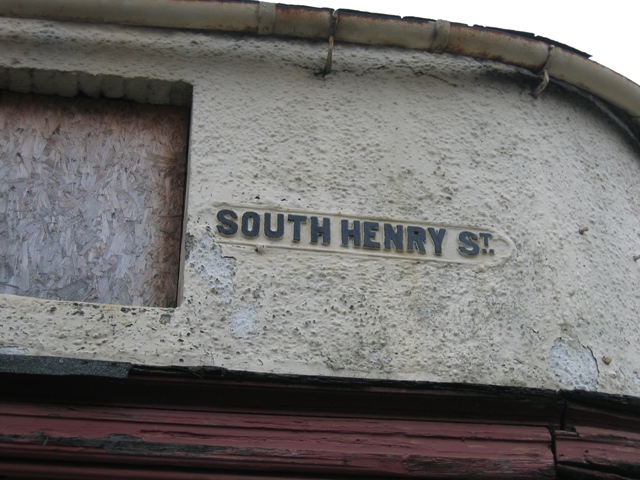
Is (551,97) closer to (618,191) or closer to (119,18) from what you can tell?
(618,191)

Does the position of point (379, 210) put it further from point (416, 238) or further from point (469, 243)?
point (469, 243)

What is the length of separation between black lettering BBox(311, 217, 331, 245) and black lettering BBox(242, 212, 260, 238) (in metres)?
0.28

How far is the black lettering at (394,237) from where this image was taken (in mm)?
4472

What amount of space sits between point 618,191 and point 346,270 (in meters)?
1.89

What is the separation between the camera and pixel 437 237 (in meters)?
4.53

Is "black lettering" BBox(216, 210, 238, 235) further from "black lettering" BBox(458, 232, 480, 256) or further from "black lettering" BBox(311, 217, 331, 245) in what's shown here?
"black lettering" BBox(458, 232, 480, 256)

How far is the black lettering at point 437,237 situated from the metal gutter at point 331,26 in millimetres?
1201

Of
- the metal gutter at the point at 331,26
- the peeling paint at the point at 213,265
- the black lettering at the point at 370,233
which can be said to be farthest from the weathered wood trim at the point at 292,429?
the metal gutter at the point at 331,26

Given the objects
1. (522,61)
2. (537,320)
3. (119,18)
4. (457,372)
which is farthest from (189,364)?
(522,61)

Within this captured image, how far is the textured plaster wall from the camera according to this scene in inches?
160

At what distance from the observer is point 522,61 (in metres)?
5.18

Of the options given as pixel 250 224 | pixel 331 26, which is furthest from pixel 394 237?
pixel 331 26

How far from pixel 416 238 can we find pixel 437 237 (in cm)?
11

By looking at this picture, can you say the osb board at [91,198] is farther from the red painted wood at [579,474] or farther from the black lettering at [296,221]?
the red painted wood at [579,474]
